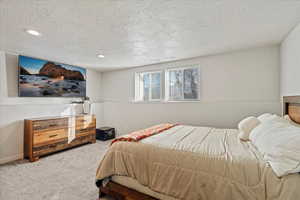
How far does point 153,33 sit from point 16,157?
3604 mm

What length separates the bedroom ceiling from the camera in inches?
55.4

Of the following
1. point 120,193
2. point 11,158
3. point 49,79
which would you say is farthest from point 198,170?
point 49,79

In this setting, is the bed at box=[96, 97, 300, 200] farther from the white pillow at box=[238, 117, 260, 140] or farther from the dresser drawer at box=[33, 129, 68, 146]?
the dresser drawer at box=[33, 129, 68, 146]

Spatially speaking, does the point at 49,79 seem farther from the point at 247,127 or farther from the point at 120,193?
the point at 247,127

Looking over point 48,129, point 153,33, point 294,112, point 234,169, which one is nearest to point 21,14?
point 153,33

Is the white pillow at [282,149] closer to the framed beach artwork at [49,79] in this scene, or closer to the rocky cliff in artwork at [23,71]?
the framed beach artwork at [49,79]

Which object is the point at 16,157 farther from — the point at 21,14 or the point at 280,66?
the point at 280,66

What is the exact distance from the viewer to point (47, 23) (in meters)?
1.73

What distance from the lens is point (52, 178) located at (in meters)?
2.08

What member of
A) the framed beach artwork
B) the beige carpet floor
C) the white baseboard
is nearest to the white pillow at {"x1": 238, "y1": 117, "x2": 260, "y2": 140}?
the beige carpet floor

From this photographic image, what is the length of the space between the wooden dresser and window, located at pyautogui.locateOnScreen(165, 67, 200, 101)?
7.87 feet

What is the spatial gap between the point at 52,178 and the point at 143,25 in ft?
8.54

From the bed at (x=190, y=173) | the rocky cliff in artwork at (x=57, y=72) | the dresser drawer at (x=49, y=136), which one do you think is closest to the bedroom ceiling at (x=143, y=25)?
the rocky cliff in artwork at (x=57, y=72)

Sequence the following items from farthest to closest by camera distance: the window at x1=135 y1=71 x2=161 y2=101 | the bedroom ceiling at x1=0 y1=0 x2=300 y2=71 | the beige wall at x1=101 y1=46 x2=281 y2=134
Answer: the window at x1=135 y1=71 x2=161 y2=101 → the beige wall at x1=101 y1=46 x2=281 y2=134 → the bedroom ceiling at x1=0 y1=0 x2=300 y2=71
